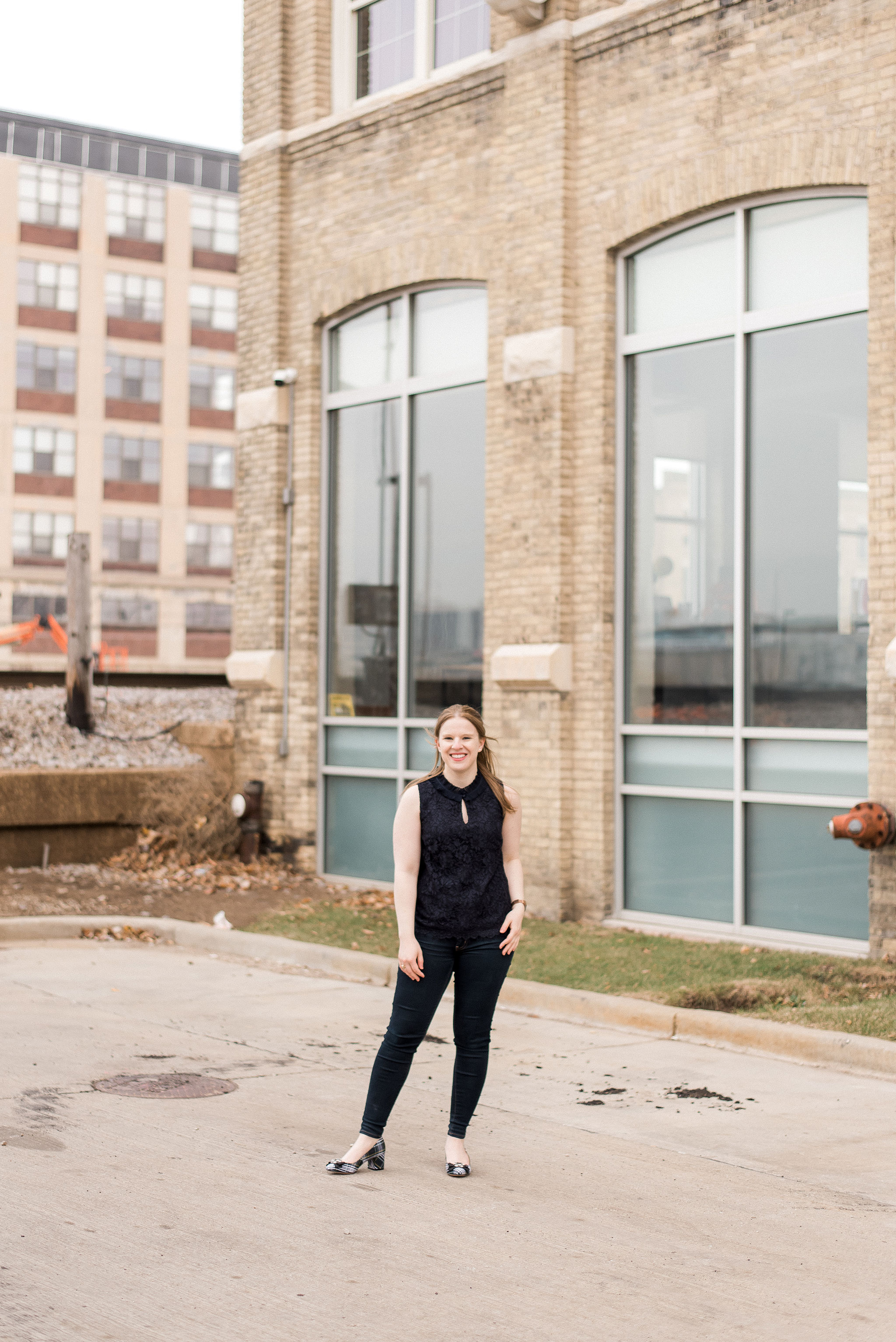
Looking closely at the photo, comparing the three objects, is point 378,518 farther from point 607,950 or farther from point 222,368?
point 222,368

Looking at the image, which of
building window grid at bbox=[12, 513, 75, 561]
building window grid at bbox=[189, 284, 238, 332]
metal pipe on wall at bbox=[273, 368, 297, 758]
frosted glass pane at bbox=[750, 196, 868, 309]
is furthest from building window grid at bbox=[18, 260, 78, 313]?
frosted glass pane at bbox=[750, 196, 868, 309]

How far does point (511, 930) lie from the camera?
5.68 m

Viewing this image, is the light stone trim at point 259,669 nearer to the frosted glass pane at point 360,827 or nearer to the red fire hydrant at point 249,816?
the red fire hydrant at point 249,816

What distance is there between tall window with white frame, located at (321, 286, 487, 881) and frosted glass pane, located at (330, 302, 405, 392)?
1 centimetres

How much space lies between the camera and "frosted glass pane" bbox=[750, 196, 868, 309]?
10.6 metres

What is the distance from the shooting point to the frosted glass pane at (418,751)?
45.5ft

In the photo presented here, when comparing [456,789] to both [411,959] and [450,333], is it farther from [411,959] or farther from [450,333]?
[450,333]

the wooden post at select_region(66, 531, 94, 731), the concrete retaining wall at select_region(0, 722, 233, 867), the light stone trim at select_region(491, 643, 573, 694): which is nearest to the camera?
the light stone trim at select_region(491, 643, 573, 694)

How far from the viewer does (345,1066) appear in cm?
764

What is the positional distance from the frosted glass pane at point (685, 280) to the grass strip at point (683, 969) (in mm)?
4790

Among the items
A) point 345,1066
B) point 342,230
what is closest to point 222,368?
point 342,230

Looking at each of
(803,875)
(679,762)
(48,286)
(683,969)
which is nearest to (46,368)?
(48,286)

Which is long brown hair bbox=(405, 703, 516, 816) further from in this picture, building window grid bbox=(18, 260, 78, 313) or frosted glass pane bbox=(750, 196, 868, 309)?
building window grid bbox=(18, 260, 78, 313)

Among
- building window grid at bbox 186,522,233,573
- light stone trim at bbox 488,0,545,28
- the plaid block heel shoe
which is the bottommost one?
the plaid block heel shoe
